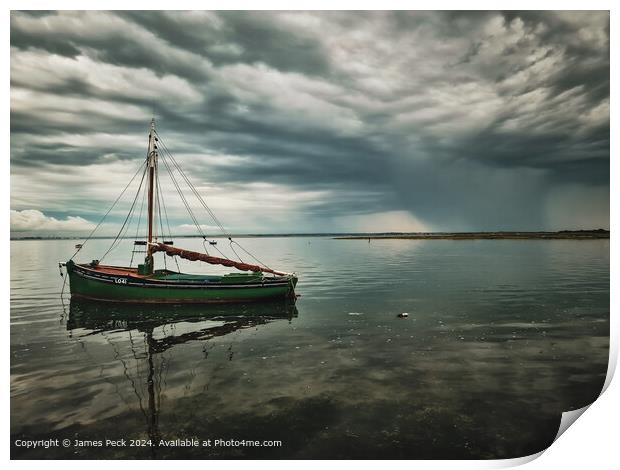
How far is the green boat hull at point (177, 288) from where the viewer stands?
22.3 m

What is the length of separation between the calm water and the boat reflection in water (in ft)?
0.30

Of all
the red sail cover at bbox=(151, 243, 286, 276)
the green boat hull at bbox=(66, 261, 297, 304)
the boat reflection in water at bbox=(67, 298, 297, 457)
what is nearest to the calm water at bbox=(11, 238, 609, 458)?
the boat reflection in water at bbox=(67, 298, 297, 457)

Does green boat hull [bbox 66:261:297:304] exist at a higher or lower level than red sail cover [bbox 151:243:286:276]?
lower

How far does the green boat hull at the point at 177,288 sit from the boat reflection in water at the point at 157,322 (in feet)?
1.50

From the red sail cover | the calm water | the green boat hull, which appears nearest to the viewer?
the calm water

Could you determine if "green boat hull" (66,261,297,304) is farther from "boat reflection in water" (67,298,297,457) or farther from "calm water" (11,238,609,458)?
"calm water" (11,238,609,458)

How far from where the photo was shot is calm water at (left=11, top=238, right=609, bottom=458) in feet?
25.1

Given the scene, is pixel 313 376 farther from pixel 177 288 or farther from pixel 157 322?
pixel 177 288

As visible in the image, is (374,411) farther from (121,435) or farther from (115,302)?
(115,302)

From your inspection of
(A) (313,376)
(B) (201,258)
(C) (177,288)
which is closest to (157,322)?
(C) (177,288)

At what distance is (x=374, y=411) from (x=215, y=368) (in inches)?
217

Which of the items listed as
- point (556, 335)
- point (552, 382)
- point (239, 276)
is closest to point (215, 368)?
point (552, 382)

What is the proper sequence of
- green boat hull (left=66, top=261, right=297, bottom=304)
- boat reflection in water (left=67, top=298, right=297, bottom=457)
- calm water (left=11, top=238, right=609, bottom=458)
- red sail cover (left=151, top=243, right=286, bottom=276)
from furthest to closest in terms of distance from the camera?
red sail cover (left=151, top=243, right=286, bottom=276) < green boat hull (left=66, top=261, right=297, bottom=304) < boat reflection in water (left=67, top=298, right=297, bottom=457) < calm water (left=11, top=238, right=609, bottom=458)

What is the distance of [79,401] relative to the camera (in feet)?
30.2
